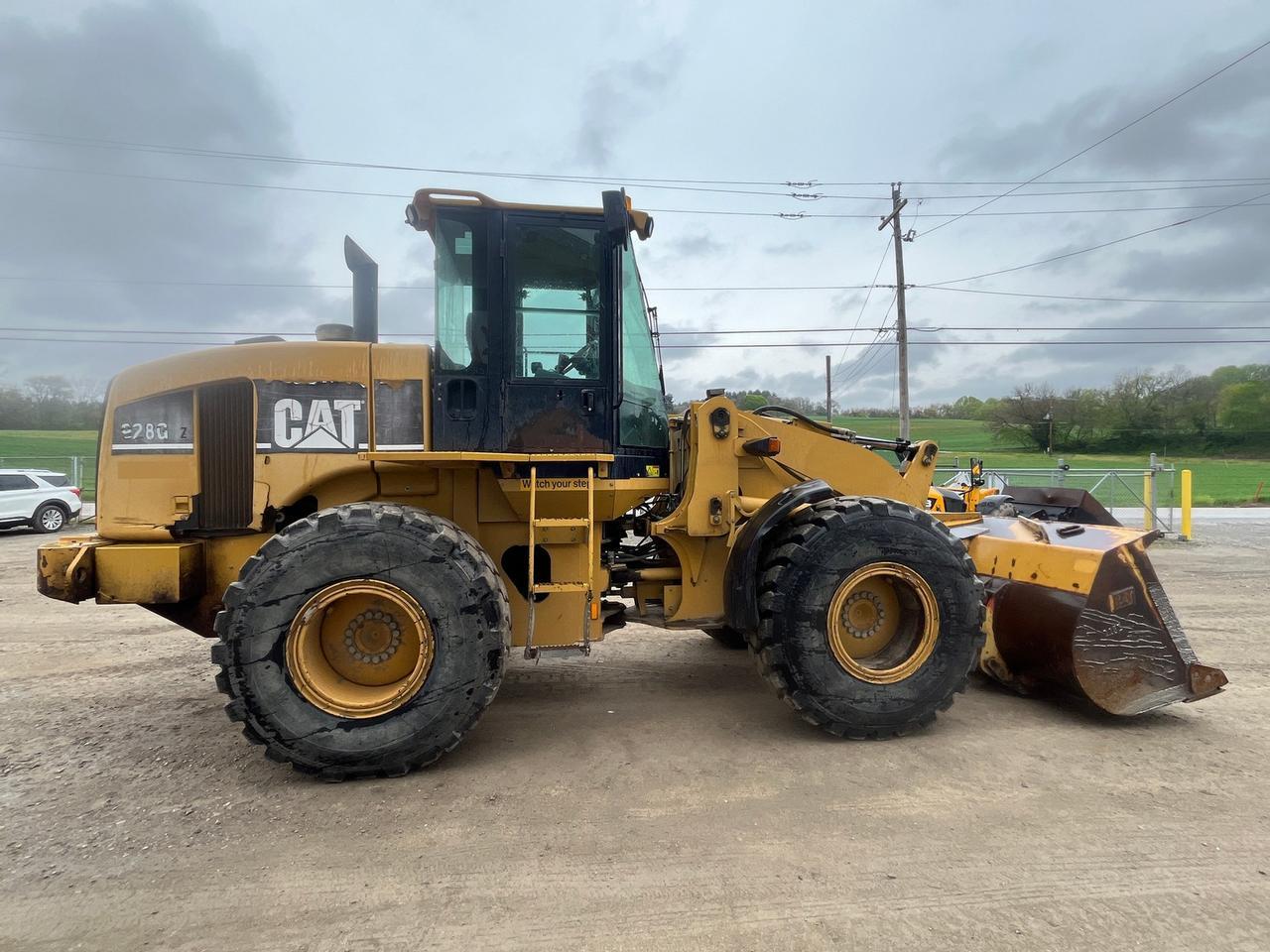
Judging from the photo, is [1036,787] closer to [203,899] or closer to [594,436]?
[594,436]

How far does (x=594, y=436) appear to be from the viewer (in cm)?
363

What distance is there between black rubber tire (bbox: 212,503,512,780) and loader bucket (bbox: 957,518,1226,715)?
10.3 ft

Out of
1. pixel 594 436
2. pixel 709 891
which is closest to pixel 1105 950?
pixel 709 891

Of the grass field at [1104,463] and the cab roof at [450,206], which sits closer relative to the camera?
the cab roof at [450,206]

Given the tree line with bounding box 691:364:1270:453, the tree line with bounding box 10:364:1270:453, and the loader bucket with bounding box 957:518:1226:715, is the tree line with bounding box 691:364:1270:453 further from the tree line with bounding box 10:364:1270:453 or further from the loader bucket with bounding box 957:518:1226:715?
the loader bucket with bounding box 957:518:1226:715

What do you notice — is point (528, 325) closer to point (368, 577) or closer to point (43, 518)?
point (368, 577)

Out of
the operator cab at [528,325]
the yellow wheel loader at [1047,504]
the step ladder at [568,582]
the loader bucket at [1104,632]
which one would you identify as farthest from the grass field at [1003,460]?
the step ladder at [568,582]

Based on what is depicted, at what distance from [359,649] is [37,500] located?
16223 mm

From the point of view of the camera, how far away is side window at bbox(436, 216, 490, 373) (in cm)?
355

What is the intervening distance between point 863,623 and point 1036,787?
109 cm

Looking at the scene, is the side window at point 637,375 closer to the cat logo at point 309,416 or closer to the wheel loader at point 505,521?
the wheel loader at point 505,521

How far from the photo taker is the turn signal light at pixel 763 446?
150 inches

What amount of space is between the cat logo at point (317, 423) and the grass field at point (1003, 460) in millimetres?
15897

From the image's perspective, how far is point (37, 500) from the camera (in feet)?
47.3
